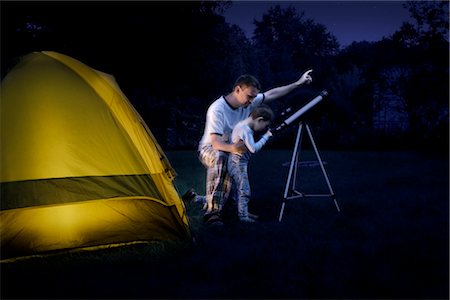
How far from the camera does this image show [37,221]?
4.41m

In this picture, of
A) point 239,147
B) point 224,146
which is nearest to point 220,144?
point 224,146

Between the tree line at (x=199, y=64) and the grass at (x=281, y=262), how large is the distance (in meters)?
1.81

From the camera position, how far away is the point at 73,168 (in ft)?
14.1

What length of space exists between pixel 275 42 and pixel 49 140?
134 feet

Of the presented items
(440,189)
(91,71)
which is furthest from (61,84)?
(440,189)

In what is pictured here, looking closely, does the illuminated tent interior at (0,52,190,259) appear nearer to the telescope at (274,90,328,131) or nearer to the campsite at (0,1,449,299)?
the campsite at (0,1,449,299)

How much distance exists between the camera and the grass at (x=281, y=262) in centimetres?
338

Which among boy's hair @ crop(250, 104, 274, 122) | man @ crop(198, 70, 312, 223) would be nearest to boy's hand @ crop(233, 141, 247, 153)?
man @ crop(198, 70, 312, 223)

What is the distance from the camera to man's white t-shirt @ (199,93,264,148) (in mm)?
5648

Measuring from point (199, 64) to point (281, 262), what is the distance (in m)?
11.6

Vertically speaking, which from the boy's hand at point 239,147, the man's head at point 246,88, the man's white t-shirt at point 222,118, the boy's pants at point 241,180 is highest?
the man's head at point 246,88

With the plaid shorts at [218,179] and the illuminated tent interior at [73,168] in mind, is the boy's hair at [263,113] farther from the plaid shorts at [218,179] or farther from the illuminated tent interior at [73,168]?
the illuminated tent interior at [73,168]

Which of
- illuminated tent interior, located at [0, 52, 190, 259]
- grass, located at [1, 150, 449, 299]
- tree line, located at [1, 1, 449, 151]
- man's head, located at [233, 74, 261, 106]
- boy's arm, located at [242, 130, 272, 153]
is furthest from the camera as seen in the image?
tree line, located at [1, 1, 449, 151]

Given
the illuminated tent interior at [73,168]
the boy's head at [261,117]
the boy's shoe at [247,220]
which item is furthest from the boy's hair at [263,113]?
the illuminated tent interior at [73,168]
